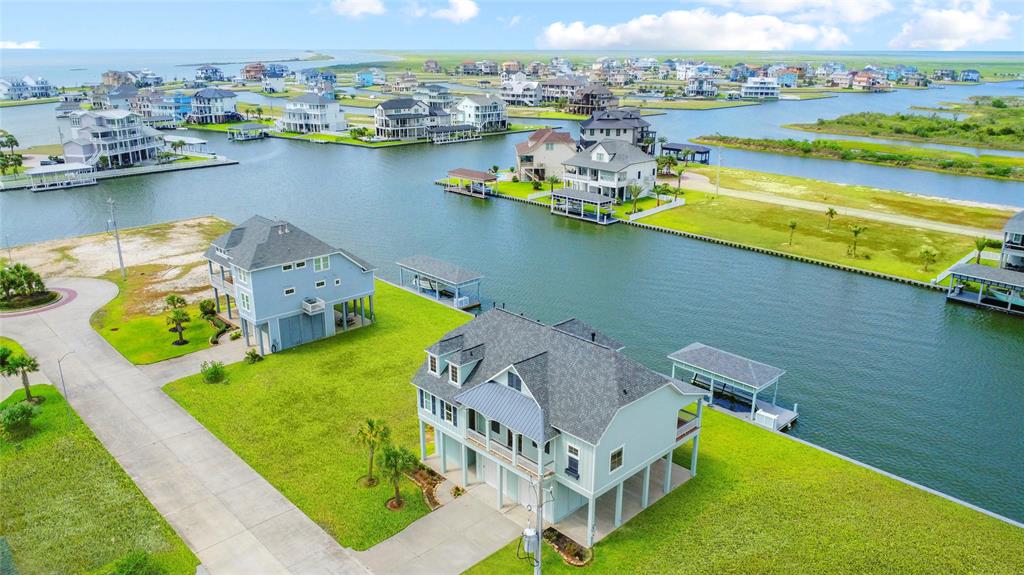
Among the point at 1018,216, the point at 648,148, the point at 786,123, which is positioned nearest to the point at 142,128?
the point at 648,148

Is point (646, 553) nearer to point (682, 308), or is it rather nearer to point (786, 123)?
point (682, 308)

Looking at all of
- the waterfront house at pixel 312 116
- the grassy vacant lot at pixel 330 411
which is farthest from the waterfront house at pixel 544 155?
the waterfront house at pixel 312 116

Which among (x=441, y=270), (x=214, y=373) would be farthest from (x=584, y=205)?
(x=214, y=373)

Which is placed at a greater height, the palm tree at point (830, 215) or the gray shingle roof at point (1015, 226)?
the gray shingle roof at point (1015, 226)

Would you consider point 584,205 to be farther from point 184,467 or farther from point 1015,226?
point 184,467

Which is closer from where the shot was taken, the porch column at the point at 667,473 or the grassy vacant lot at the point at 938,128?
the porch column at the point at 667,473

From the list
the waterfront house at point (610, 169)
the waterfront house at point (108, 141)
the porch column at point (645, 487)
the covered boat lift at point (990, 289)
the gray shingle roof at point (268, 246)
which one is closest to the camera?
the porch column at point (645, 487)

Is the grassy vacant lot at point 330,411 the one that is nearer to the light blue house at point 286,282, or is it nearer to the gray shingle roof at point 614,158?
the light blue house at point 286,282

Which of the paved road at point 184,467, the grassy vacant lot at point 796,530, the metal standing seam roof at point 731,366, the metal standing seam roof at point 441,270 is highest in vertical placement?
the metal standing seam roof at point 441,270
